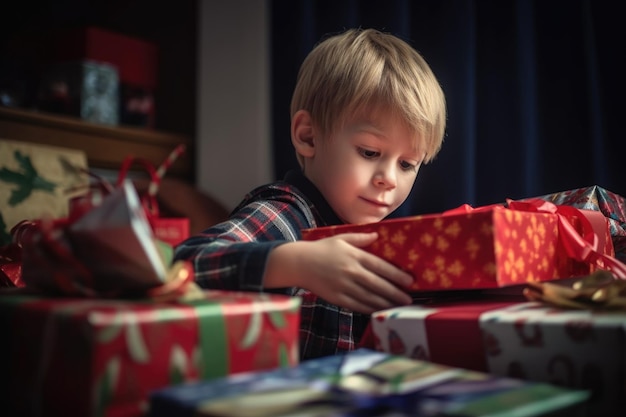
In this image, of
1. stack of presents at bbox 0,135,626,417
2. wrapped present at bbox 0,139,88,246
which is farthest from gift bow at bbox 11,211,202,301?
wrapped present at bbox 0,139,88,246

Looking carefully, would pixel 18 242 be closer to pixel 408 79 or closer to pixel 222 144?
pixel 408 79

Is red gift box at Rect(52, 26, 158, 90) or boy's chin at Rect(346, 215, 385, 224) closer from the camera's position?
boy's chin at Rect(346, 215, 385, 224)

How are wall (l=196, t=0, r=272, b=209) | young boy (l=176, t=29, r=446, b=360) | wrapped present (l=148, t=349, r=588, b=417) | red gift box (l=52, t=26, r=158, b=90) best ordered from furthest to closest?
wall (l=196, t=0, r=272, b=209), red gift box (l=52, t=26, r=158, b=90), young boy (l=176, t=29, r=446, b=360), wrapped present (l=148, t=349, r=588, b=417)

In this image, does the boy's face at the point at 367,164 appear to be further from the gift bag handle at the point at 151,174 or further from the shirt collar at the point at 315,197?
the gift bag handle at the point at 151,174

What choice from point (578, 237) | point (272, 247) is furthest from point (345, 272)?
point (578, 237)

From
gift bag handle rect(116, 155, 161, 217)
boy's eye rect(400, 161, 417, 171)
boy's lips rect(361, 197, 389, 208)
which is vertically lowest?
boy's lips rect(361, 197, 389, 208)

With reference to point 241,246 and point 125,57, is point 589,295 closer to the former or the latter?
point 241,246

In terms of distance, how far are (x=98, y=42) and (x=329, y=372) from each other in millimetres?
1730

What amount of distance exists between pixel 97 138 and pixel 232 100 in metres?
0.49

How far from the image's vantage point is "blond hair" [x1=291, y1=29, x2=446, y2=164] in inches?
40.4

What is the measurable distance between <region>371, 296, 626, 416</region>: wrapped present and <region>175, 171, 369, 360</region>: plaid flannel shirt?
0.17 metres

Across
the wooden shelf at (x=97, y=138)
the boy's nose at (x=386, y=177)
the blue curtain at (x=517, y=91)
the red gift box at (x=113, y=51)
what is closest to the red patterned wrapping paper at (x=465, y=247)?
the boy's nose at (x=386, y=177)

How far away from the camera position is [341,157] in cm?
102

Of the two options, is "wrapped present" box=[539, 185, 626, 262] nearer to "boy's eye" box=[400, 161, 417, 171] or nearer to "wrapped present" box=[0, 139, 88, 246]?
"boy's eye" box=[400, 161, 417, 171]
